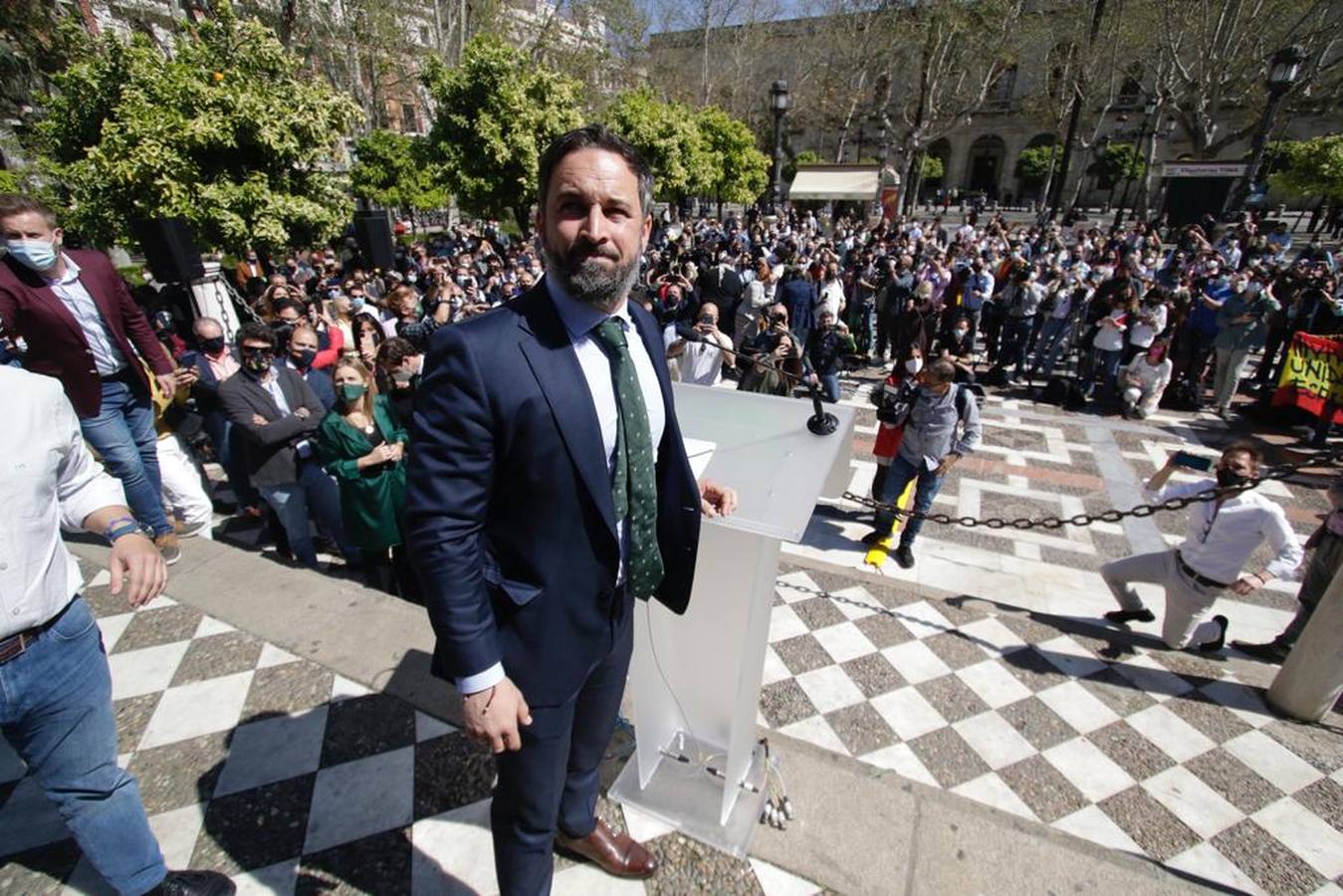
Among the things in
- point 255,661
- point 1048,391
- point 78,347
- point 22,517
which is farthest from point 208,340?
point 1048,391

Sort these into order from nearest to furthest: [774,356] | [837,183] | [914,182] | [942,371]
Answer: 1. [942,371]
2. [774,356]
3. [837,183]
4. [914,182]

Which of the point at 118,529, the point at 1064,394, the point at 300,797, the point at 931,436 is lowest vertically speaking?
the point at 300,797

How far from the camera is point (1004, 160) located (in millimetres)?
44000

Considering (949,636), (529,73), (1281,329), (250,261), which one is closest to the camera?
(949,636)

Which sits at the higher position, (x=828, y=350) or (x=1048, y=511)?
(x=828, y=350)

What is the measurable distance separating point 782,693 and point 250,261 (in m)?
11.6

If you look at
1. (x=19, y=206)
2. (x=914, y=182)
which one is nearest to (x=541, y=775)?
(x=19, y=206)

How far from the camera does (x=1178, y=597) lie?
148 inches

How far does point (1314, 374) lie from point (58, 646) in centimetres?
1081

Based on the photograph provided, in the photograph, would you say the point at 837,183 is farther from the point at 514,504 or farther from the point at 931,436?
the point at 514,504

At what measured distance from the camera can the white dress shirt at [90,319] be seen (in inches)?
127

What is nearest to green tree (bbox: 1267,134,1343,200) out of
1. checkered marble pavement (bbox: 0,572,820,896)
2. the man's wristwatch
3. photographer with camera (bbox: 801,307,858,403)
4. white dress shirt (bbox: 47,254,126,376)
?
photographer with camera (bbox: 801,307,858,403)

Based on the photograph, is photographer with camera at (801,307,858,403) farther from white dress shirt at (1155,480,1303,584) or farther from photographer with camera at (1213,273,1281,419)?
photographer with camera at (1213,273,1281,419)

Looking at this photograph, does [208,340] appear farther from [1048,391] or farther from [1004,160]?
[1004,160]
